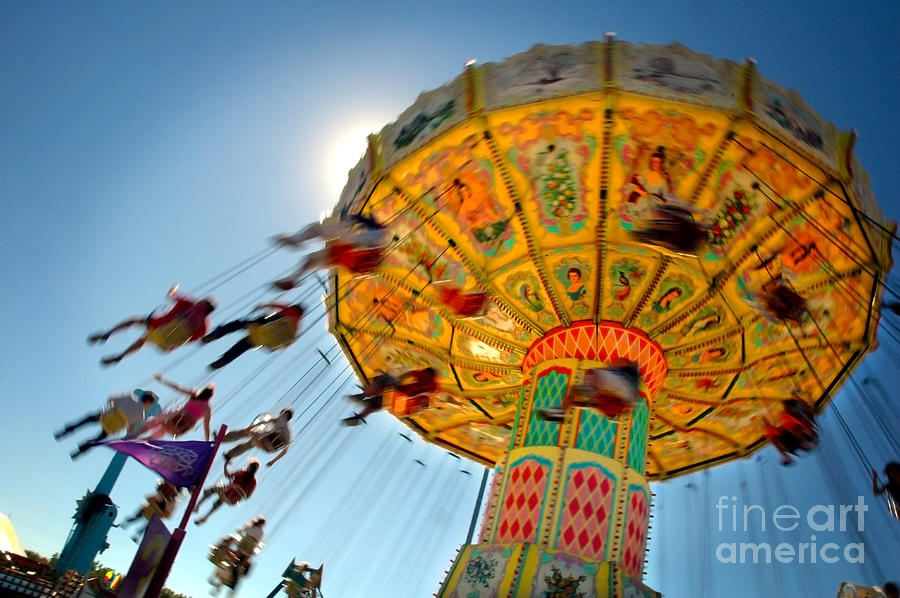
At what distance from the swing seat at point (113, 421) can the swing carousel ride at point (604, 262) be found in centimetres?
265

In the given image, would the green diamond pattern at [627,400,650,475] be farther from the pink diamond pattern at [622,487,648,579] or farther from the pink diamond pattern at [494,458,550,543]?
the pink diamond pattern at [494,458,550,543]

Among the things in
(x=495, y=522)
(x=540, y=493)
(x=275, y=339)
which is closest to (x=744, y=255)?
(x=540, y=493)

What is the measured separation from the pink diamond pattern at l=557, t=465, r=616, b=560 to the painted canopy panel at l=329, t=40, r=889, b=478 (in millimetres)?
1946

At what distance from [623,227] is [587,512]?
294 cm

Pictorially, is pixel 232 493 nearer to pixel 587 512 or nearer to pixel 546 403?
pixel 546 403

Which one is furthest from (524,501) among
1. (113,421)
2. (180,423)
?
(113,421)

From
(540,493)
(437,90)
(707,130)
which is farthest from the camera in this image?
(437,90)

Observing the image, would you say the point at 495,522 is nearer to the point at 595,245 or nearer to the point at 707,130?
the point at 595,245

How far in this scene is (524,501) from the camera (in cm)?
650

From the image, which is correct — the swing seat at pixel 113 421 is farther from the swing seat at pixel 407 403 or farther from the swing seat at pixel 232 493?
the swing seat at pixel 407 403

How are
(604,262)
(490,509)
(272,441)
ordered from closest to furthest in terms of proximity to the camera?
(490,509), (604,262), (272,441)

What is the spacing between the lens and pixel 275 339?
6.95 metres

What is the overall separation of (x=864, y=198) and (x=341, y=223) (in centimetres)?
519

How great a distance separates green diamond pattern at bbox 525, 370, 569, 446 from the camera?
690 centimetres
